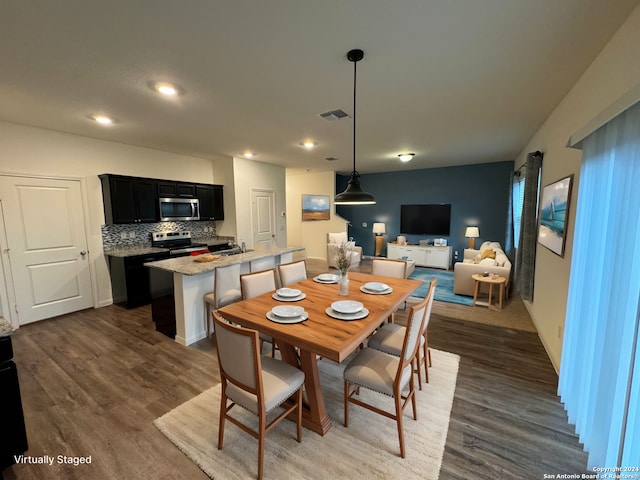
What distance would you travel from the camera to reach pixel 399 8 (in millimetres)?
1491

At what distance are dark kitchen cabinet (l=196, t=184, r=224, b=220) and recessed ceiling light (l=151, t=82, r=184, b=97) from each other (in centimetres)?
302

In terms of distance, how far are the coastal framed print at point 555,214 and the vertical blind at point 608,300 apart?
537 mm

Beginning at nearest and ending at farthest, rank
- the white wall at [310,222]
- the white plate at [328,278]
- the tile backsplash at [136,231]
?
the white plate at [328,278] → the tile backsplash at [136,231] → the white wall at [310,222]

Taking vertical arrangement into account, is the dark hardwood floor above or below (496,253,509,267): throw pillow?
below

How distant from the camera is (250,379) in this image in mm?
1527

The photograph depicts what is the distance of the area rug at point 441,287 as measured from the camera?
457 centimetres

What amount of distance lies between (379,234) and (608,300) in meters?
6.82

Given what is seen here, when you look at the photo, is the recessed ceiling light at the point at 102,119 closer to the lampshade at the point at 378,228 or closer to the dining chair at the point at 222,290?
the dining chair at the point at 222,290

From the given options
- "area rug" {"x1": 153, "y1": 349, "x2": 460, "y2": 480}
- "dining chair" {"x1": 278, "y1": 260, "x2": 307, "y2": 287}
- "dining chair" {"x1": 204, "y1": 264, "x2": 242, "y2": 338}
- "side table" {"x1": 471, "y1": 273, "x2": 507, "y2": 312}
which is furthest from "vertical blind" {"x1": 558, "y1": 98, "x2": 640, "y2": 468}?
"dining chair" {"x1": 204, "y1": 264, "x2": 242, "y2": 338}

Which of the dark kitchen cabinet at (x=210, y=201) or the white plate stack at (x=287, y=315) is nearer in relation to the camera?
the white plate stack at (x=287, y=315)

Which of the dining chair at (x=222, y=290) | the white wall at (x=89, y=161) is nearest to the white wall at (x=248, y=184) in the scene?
the white wall at (x=89, y=161)

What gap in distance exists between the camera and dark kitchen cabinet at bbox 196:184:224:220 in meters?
5.49

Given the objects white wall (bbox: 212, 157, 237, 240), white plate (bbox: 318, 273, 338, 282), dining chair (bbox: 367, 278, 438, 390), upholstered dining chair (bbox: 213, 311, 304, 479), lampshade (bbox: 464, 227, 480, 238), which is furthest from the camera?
lampshade (bbox: 464, 227, 480, 238)

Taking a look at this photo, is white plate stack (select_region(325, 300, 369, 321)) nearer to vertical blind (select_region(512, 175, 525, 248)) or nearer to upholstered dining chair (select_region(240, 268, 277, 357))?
upholstered dining chair (select_region(240, 268, 277, 357))
